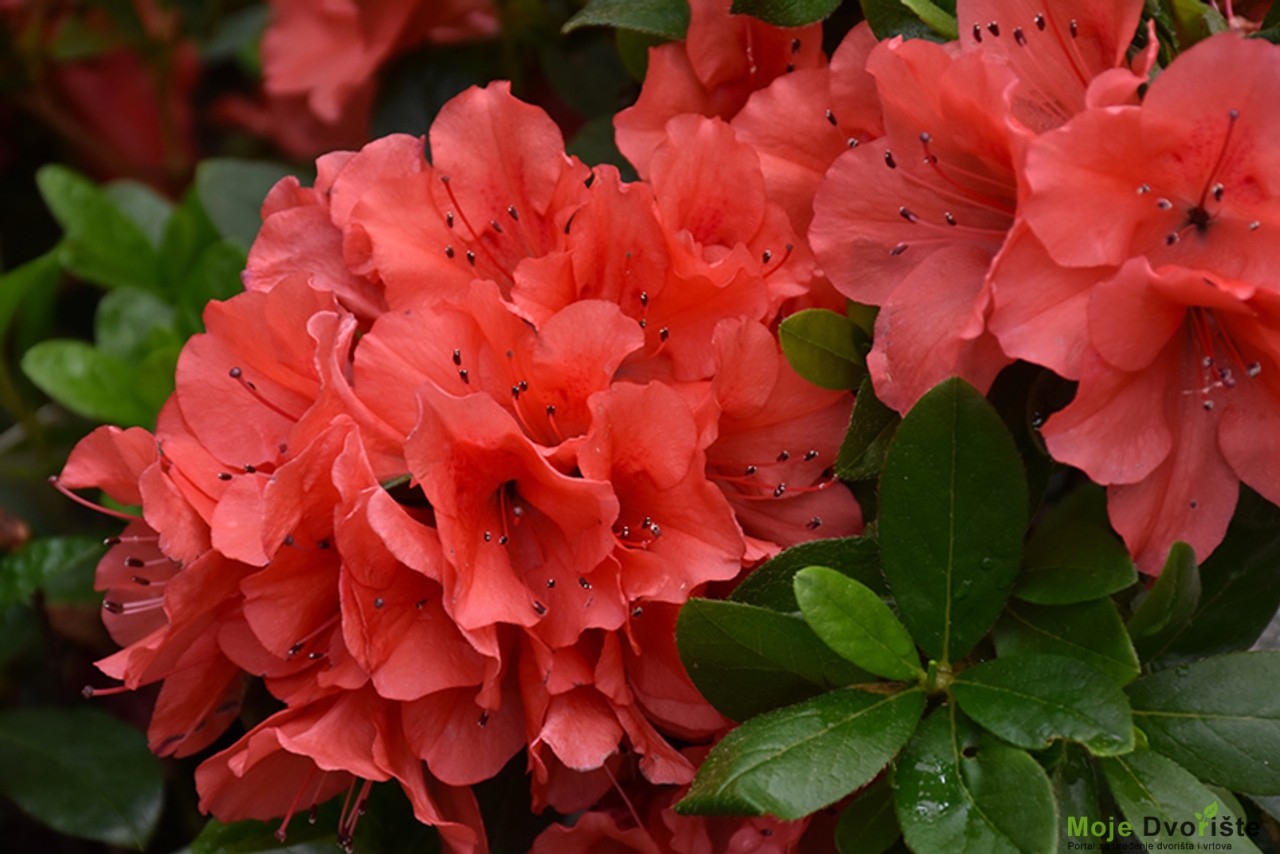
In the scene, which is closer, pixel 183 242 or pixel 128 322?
pixel 128 322

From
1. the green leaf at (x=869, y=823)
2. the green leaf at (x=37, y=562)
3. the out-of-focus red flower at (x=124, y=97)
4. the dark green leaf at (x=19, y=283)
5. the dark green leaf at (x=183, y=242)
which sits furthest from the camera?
the out-of-focus red flower at (x=124, y=97)

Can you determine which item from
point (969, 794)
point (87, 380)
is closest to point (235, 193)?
point (87, 380)

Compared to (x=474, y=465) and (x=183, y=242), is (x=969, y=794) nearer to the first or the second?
(x=474, y=465)

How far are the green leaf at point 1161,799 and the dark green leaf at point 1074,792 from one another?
22mm

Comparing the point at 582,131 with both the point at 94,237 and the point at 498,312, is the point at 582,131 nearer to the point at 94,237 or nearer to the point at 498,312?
the point at 498,312

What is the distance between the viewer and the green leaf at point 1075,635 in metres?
0.75

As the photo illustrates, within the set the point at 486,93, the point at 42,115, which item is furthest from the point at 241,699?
the point at 42,115

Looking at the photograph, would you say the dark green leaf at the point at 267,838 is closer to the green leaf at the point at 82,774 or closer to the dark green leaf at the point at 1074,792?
the green leaf at the point at 82,774

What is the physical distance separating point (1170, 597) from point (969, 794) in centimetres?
17

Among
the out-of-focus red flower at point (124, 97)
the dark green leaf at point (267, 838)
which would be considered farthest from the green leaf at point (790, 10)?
the out-of-focus red flower at point (124, 97)

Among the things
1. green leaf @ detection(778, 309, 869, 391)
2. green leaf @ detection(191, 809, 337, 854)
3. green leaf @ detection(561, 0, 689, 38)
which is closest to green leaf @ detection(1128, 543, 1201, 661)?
green leaf @ detection(778, 309, 869, 391)

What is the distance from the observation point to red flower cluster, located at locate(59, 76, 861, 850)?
2.60 ft

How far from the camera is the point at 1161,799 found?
2.49ft

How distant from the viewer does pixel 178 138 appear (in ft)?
6.51
